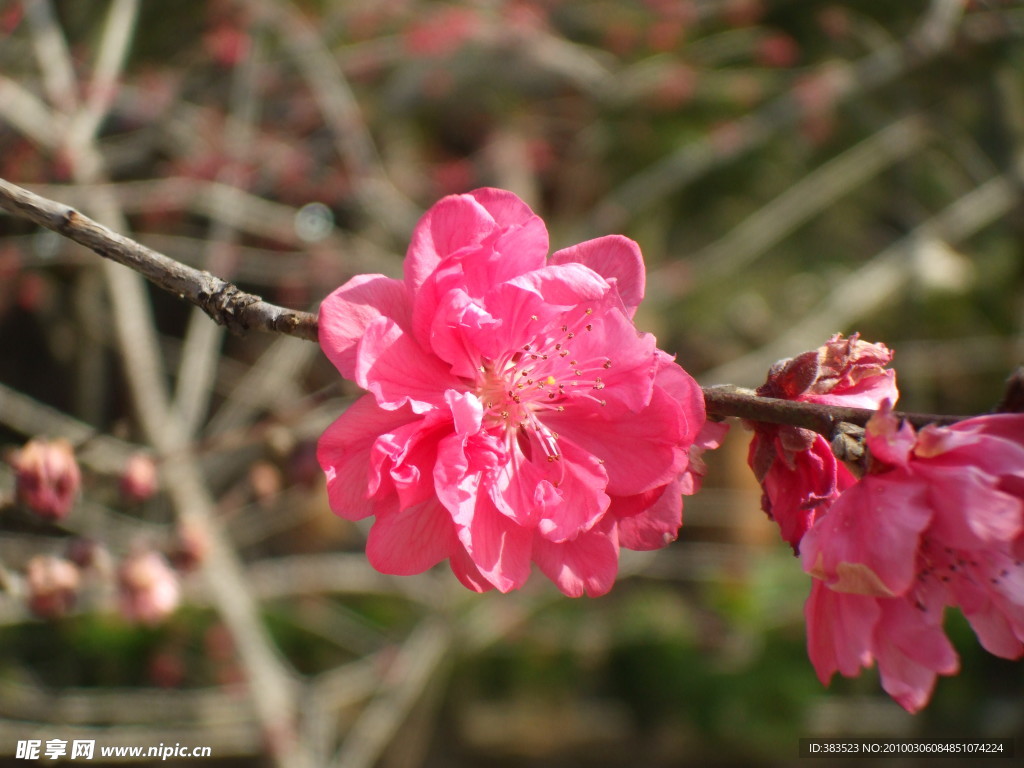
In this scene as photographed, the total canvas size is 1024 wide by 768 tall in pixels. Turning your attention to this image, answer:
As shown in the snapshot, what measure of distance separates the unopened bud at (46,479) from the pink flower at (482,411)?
74 centimetres

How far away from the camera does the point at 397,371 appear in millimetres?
824

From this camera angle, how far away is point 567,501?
0.88 m

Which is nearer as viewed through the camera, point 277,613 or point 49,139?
point 49,139

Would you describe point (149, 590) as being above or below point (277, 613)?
above

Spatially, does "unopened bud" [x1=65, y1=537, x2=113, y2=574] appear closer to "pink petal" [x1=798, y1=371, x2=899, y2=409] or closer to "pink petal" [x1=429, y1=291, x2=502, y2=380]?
"pink petal" [x1=429, y1=291, x2=502, y2=380]

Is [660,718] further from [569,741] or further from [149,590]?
[149,590]

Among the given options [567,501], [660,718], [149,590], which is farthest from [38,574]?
[660,718]

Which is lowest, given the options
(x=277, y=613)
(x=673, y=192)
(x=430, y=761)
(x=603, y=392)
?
(x=430, y=761)

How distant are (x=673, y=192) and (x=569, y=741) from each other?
333 cm

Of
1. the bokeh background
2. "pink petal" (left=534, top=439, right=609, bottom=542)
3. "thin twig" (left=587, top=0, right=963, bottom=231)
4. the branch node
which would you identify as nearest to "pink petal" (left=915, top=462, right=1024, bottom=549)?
"pink petal" (left=534, top=439, right=609, bottom=542)

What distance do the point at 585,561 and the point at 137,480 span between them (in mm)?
1128

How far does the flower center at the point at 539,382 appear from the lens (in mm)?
Result: 923

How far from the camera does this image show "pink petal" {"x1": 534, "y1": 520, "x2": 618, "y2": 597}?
866 mm

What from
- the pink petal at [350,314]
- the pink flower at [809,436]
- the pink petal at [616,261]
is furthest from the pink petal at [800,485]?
the pink petal at [350,314]
